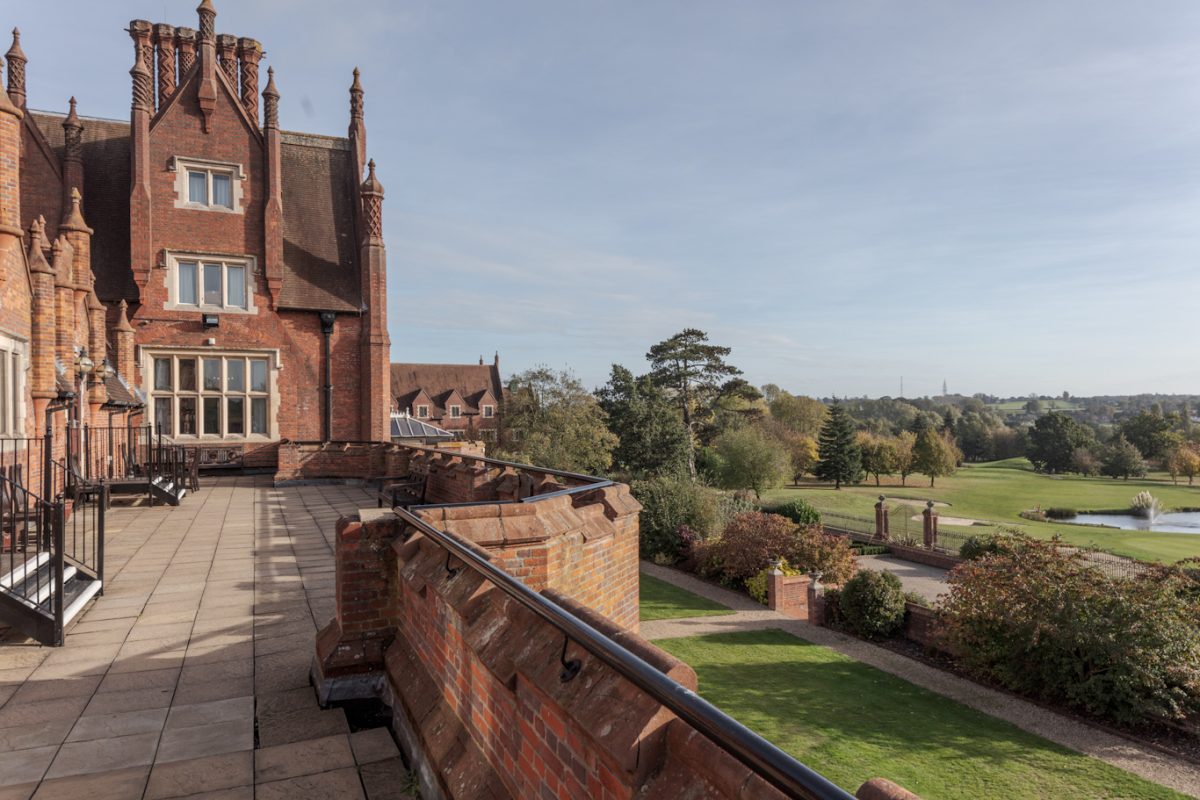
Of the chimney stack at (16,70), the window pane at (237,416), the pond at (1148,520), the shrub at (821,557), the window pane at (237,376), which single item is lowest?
the pond at (1148,520)

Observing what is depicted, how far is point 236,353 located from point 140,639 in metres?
15.5

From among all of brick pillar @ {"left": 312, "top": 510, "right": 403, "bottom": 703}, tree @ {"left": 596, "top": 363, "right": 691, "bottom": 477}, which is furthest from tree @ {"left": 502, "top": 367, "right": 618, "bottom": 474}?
brick pillar @ {"left": 312, "top": 510, "right": 403, "bottom": 703}

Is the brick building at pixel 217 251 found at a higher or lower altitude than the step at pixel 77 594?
higher

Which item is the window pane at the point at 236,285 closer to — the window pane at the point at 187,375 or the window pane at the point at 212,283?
the window pane at the point at 212,283

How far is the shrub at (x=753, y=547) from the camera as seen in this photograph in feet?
67.3

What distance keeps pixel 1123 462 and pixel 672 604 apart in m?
77.8

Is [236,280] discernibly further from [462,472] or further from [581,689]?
[581,689]

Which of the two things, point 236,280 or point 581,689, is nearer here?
point 581,689

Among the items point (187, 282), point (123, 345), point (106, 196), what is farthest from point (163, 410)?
point (106, 196)

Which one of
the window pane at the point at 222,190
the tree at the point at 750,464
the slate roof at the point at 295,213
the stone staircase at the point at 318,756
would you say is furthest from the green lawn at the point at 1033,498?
the stone staircase at the point at 318,756

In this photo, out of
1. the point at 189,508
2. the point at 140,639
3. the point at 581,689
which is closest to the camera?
the point at 581,689

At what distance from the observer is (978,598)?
13797 mm

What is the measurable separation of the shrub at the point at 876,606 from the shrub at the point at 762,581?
2703 mm

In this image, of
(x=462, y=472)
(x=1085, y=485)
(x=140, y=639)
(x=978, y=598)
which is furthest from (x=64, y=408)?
(x=1085, y=485)
